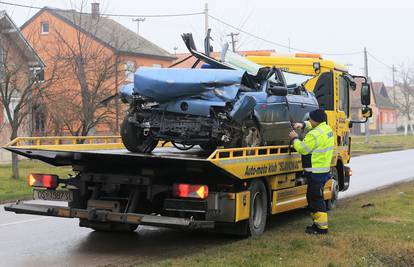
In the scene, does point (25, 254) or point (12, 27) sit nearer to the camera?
point (25, 254)

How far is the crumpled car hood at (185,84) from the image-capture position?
7910 mm

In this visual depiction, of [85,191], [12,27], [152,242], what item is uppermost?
[12,27]

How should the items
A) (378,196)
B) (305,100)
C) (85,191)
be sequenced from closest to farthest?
(85,191), (305,100), (378,196)

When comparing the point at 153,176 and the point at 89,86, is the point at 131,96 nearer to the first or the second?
the point at 153,176

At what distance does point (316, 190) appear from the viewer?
29.4ft

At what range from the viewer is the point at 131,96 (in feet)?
27.7

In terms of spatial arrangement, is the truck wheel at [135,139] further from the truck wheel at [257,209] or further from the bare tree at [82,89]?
the bare tree at [82,89]

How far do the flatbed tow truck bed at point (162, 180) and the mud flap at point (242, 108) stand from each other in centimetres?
46

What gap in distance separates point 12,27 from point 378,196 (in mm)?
12494

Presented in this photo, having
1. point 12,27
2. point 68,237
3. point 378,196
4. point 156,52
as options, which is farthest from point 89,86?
point 156,52

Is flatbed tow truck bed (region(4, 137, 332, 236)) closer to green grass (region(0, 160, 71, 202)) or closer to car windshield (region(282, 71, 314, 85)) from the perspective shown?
car windshield (region(282, 71, 314, 85))

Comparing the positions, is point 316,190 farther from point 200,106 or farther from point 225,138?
point 200,106

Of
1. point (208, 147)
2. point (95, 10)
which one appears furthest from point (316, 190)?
point (95, 10)

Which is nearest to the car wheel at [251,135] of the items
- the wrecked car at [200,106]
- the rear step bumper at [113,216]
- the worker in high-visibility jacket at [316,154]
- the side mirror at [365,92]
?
the wrecked car at [200,106]
